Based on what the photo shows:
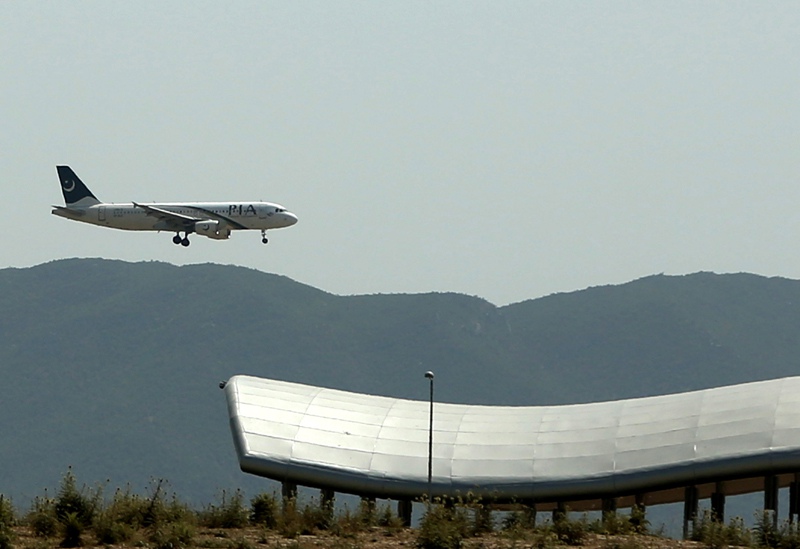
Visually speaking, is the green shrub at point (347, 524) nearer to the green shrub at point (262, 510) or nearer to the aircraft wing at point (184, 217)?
the green shrub at point (262, 510)

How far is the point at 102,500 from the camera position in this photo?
37719mm

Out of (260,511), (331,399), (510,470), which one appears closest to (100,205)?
(331,399)

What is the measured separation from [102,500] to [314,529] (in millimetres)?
5298

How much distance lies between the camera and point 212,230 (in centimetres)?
11575

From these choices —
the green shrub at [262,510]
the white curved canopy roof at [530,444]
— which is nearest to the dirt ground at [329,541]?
the green shrub at [262,510]

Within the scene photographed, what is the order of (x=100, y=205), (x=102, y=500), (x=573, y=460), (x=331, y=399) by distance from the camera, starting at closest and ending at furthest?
(x=102, y=500) → (x=573, y=460) → (x=331, y=399) → (x=100, y=205)

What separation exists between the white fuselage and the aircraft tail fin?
145 cm

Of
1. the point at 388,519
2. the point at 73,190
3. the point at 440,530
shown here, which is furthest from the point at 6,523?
the point at 73,190

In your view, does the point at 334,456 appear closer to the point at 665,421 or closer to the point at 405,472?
the point at 405,472

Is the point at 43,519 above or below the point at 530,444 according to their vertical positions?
below

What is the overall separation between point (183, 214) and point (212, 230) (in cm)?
759

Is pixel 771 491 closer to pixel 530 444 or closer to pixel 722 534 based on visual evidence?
pixel 530 444

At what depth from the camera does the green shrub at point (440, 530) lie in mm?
34844

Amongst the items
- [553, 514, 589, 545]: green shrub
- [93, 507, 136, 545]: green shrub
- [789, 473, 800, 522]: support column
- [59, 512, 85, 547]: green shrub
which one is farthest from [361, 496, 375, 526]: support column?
[789, 473, 800, 522]: support column
